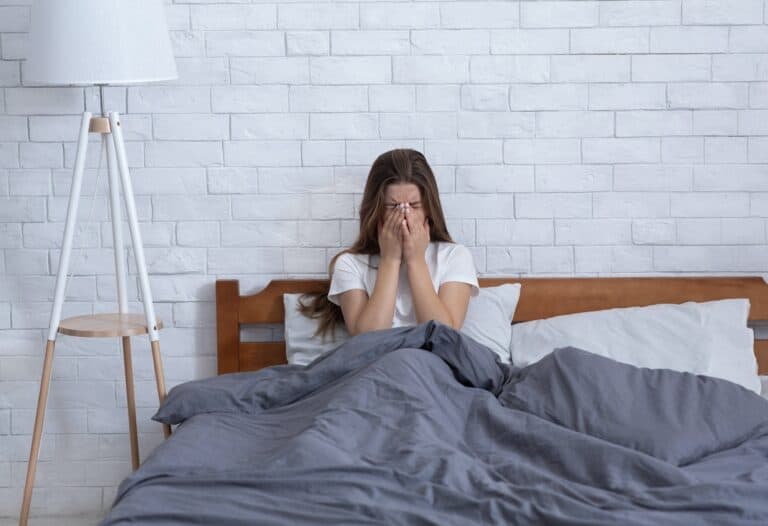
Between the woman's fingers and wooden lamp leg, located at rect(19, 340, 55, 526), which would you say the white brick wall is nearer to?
the woman's fingers

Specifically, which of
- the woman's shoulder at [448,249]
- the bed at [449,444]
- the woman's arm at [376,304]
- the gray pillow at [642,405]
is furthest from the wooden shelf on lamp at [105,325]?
the gray pillow at [642,405]

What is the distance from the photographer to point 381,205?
277 centimetres

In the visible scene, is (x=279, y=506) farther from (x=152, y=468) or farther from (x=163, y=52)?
(x=163, y=52)

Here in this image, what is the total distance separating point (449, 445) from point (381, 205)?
2.96 ft

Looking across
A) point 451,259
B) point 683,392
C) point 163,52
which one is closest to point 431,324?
point 451,259

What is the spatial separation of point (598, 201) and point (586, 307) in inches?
12.0

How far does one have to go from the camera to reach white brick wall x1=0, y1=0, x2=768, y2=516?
2871mm

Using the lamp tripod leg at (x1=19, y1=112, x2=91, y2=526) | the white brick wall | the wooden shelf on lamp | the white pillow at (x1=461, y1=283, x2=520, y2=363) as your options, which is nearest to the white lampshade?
the lamp tripod leg at (x1=19, y1=112, x2=91, y2=526)

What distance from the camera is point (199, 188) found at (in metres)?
2.93

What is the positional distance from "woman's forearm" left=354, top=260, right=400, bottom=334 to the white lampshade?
77cm

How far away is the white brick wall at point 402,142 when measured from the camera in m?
2.87

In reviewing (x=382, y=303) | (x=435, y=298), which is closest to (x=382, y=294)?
(x=382, y=303)

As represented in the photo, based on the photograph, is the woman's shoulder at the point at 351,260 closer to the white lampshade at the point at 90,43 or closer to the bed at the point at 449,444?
the bed at the point at 449,444

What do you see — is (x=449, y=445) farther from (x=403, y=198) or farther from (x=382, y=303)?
(x=403, y=198)
